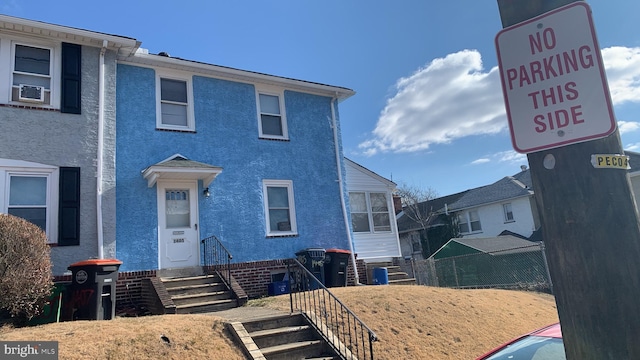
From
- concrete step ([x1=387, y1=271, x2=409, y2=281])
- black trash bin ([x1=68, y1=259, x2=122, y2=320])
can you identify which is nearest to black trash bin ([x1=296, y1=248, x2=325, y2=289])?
concrete step ([x1=387, y1=271, x2=409, y2=281])

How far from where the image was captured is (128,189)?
10688mm

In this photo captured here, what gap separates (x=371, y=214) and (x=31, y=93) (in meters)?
10.6

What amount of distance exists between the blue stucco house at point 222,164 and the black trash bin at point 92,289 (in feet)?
4.80

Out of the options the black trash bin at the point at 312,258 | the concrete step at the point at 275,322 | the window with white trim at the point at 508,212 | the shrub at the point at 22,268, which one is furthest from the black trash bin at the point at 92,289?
the window with white trim at the point at 508,212

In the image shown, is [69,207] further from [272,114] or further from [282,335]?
[272,114]

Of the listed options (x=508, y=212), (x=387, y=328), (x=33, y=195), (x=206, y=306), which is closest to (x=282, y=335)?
(x=387, y=328)

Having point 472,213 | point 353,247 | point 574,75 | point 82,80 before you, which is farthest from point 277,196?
point 472,213

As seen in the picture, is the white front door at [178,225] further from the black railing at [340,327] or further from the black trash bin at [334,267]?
the black railing at [340,327]

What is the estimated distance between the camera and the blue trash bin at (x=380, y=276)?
13805 millimetres

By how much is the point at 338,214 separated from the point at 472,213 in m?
22.5

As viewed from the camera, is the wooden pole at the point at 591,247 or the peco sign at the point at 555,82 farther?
the peco sign at the point at 555,82

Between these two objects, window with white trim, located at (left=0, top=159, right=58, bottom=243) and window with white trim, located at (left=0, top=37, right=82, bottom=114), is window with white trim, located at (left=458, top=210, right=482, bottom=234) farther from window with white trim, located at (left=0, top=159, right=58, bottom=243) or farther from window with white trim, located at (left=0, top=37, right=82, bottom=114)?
window with white trim, located at (left=0, top=159, right=58, bottom=243)

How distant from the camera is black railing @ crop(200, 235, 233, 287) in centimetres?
1107

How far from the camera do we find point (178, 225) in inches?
447
